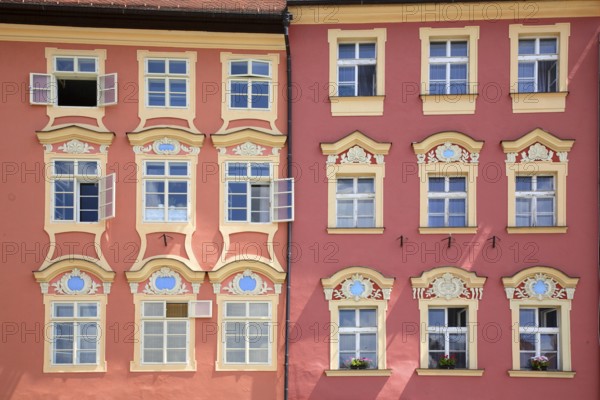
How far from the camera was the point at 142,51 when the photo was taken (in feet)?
63.0

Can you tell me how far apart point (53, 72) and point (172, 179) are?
3.32 metres

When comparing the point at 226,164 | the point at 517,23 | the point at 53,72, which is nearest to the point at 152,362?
the point at 226,164

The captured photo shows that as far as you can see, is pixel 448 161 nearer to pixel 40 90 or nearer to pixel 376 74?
pixel 376 74

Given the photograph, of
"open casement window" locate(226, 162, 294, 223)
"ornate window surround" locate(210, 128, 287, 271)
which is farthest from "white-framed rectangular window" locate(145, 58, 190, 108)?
"open casement window" locate(226, 162, 294, 223)

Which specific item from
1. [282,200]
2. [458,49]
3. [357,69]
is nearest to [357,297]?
[282,200]

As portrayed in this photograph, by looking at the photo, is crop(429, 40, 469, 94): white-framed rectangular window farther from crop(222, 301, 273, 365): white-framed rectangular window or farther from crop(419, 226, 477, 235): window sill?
crop(222, 301, 273, 365): white-framed rectangular window

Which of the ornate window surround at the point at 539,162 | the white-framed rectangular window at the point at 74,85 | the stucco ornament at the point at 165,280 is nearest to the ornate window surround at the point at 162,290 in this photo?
the stucco ornament at the point at 165,280

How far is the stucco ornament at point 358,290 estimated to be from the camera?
18.5 m

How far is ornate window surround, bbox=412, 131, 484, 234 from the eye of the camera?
1873 centimetres

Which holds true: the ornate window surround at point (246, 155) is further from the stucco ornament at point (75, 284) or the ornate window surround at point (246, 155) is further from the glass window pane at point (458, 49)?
the glass window pane at point (458, 49)

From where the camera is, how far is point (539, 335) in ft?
60.7

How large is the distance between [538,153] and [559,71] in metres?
1.78

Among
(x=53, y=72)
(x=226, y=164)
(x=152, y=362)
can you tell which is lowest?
(x=152, y=362)

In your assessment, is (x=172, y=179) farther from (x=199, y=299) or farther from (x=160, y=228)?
(x=199, y=299)
